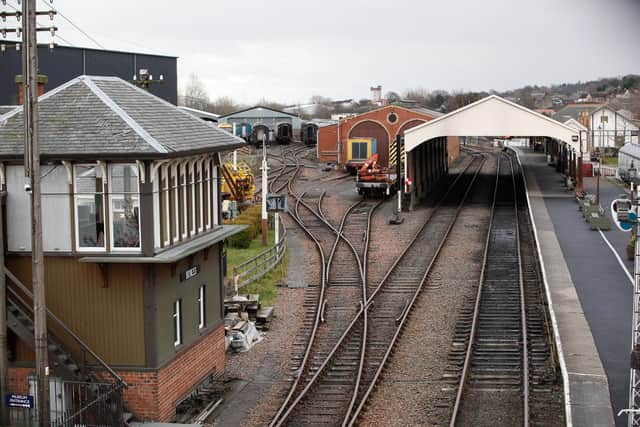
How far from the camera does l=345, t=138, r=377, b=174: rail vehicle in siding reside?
2402 inches

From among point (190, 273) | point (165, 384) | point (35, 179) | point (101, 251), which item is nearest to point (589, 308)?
point (190, 273)

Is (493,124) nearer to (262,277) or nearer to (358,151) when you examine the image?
(262,277)

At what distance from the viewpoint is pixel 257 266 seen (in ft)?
86.7

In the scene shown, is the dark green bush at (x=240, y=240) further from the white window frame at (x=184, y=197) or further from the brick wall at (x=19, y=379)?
the brick wall at (x=19, y=379)

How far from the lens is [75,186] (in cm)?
1438

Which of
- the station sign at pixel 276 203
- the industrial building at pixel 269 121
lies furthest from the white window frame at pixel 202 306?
the industrial building at pixel 269 121

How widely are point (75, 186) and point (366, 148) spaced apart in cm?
4763

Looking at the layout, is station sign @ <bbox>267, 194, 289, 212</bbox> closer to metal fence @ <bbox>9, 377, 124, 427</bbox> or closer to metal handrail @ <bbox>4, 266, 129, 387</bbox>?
metal handrail @ <bbox>4, 266, 129, 387</bbox>

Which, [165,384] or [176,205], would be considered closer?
[165,384]

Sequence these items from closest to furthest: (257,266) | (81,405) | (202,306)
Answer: (81,405) < (202,306) < (257,266)

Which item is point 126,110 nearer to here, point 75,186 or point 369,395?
point 75,186

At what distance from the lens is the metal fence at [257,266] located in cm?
2455

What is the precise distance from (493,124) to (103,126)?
30.3 m

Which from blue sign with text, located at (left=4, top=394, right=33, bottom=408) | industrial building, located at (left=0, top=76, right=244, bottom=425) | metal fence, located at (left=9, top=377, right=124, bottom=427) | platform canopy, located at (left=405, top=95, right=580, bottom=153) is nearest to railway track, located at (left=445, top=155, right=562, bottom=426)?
industrial building, located at (left=0, top=76, right=244, bottom=425)
